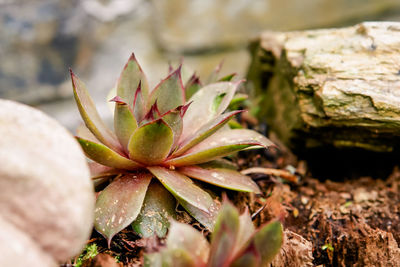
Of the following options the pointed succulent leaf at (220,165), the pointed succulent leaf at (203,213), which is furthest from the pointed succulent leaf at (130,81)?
the pointed succulent leaf at (203,213)

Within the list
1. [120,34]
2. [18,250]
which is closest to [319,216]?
[18,250]

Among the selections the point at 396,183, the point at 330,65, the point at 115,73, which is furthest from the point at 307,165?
the point at 115,73

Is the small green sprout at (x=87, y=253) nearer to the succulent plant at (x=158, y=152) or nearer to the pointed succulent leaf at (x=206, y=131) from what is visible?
the succulent plant at (x=158, y=152)

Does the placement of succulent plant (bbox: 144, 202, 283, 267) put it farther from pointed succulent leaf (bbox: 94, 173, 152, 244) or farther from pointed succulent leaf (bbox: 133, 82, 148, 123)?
pointed succulent leaf (bbox: 133, 82, 148, 123)

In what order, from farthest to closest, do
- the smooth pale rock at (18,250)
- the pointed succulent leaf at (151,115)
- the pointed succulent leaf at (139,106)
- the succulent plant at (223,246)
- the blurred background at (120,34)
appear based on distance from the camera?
the blurred background at (120,34)
the pointed succulent leaf at (139,106)
the pointed succulent leaf at (151,115)
the succulent plant at (223,246)
the smooth pale rock at (18,250)

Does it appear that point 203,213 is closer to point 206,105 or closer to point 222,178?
point 222,178

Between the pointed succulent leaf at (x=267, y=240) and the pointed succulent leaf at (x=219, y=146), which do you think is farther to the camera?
the pointed succulent leaf at (x=219, y=146)

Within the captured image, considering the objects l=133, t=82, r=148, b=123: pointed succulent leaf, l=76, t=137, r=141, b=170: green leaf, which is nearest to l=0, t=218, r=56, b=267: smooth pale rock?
l=76, t=137, r=141, b=170: green leaf
